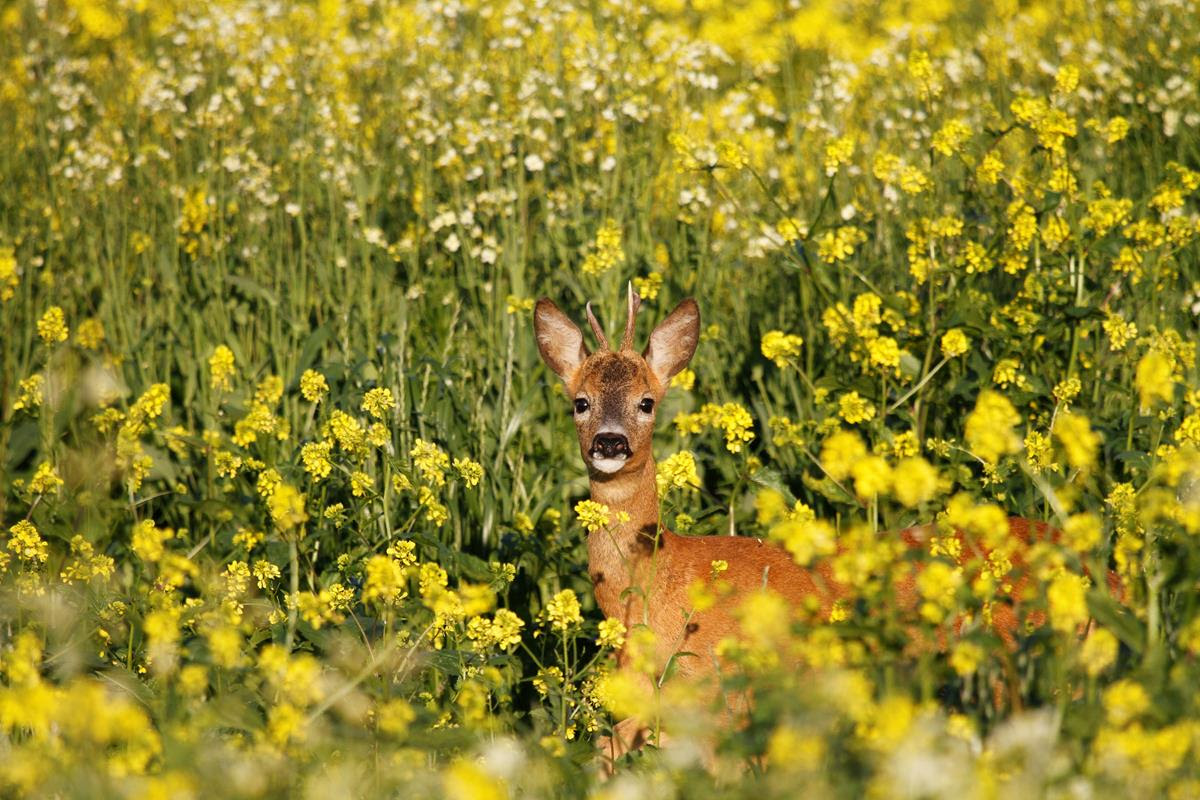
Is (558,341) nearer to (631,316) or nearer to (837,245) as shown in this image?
(631,316)

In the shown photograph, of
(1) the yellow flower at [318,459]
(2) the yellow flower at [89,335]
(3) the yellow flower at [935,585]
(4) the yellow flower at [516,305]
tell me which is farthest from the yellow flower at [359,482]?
(2) the yellow flower at [89,335]

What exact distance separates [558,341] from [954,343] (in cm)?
131

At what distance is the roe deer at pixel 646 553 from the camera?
4496mm

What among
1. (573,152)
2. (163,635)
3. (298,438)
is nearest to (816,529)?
(163,635)

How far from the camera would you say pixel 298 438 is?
5676 mm

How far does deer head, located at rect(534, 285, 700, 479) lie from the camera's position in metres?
4.66

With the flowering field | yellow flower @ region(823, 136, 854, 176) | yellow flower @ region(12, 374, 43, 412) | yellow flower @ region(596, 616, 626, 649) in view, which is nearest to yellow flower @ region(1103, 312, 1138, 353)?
the flowering field

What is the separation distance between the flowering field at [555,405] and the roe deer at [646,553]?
0.46ft

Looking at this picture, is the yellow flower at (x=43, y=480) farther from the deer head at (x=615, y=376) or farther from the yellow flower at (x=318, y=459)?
the deer head at (x=615, y=376)

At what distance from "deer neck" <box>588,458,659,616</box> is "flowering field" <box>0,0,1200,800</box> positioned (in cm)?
23

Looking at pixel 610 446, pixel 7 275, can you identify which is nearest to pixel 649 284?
pixel 610 446

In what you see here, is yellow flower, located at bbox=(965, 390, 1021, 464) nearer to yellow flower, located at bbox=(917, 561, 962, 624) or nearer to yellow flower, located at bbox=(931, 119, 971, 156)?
yellow flower, located at bbox=(917, 561, 962, 624)

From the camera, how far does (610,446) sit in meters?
4.60

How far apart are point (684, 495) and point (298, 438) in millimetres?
1412
